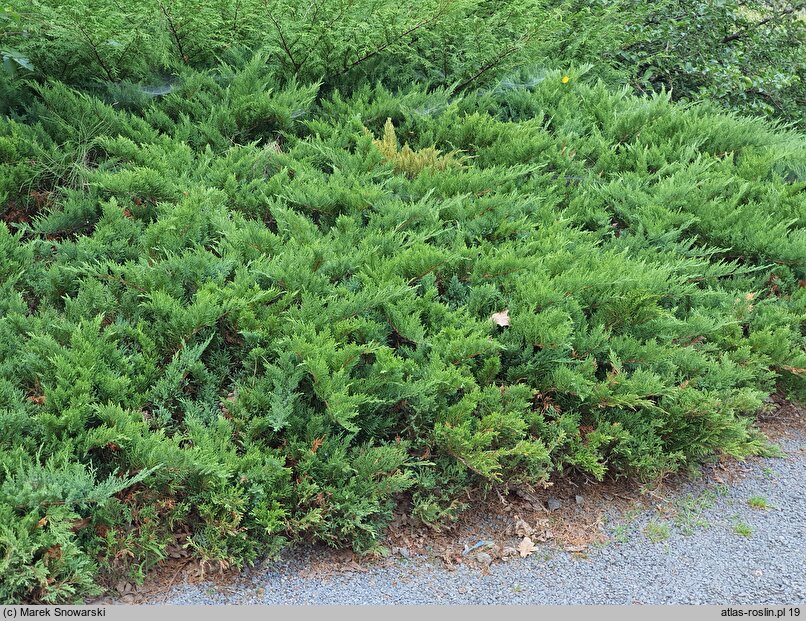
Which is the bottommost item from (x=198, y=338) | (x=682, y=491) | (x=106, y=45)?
(x=682, y=491)

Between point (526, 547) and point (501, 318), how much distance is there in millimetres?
1053

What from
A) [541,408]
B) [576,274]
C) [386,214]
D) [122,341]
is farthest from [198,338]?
[576,274]

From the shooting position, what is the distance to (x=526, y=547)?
2762 mm

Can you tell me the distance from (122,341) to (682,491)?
102 inches

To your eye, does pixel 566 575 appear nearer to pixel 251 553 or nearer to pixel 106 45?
pixel 251 553

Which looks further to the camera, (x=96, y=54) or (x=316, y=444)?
(x=96, y=54)

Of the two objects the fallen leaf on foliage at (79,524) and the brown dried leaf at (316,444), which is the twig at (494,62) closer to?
the brown dried leaf at (316,444)

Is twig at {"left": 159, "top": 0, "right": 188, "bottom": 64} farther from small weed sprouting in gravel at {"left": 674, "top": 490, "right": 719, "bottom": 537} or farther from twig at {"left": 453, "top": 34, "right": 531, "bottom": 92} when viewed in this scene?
small weed sprouting in gravel at {"left": 674, "top": 490, "right": 719, "bottom": 537}

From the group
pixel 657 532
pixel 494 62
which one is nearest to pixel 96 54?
pixel 494 62

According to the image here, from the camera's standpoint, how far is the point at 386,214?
3.80m

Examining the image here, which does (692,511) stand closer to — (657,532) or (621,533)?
(657,532)

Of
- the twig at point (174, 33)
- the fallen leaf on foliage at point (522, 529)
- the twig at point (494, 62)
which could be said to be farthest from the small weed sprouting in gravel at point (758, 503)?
the twig at point (174, 33)

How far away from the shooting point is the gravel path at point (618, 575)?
8.21 feet

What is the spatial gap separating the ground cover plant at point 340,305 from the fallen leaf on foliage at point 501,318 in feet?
0.05
